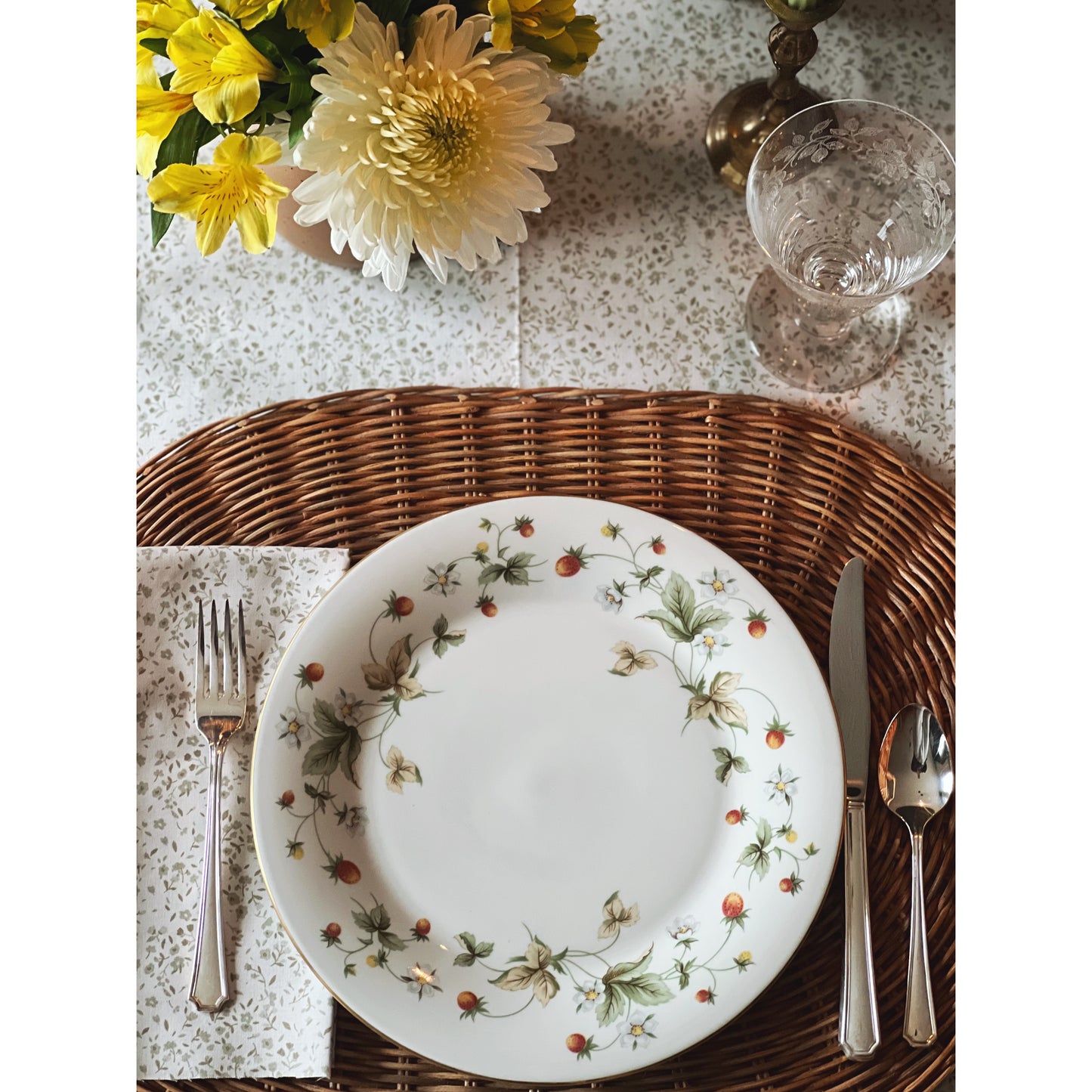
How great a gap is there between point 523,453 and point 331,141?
0.27 metres

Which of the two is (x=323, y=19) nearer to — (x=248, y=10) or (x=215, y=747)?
(x=248, y=10)

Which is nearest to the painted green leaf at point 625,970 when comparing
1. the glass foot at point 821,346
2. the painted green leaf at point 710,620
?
the painted green leaf at point 710,620

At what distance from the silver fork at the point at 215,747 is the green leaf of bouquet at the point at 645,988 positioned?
28 centimetres

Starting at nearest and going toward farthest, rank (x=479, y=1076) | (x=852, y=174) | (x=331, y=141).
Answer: (x=331, y=141), (x=479, y=1076), (x=852, y=174)

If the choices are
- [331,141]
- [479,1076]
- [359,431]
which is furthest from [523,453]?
[479,1076]

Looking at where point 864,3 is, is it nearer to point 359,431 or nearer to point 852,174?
point 852,174

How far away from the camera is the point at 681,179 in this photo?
77 centimetres

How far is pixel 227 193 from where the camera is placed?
490mm

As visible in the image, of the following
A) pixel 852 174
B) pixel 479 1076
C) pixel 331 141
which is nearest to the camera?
pixel 331 141

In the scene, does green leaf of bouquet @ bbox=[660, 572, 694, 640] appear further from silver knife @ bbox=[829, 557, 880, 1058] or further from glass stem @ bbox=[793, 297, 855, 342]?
glass stem @ bbox=[793, 297, 855, 342]

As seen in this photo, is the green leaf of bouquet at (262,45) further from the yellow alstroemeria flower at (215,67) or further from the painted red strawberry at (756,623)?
the painted red strawberry at (756,623)

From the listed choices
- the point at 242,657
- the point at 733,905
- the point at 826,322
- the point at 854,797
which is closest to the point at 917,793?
the point at 854,797

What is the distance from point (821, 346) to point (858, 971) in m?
0.48

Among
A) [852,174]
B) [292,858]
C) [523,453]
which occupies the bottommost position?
[292,858]
